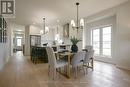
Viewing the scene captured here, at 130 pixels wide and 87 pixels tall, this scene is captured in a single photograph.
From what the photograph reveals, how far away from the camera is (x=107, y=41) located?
662 centimetres

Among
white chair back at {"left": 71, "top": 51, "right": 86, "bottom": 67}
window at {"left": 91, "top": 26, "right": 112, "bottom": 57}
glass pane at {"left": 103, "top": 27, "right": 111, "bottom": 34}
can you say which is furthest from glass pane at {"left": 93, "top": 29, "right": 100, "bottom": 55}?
white chair back at {"left": 71, "top": 51, "right": 86, "bottom": 67}

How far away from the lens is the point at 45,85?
305 cm

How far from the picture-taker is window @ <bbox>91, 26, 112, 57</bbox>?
21.4 feet

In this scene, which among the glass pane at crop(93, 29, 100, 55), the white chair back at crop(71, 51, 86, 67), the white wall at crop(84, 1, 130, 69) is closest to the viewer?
the white chair back at crop(71, 51, 86, 67)

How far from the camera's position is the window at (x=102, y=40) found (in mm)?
6538

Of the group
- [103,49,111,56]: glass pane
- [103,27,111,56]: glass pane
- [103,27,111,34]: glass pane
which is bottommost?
[103,49,111,56]: glass pane

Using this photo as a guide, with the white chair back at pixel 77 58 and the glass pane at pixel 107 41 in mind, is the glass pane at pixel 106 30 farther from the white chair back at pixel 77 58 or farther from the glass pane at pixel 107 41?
the white chair back at pixel 77 58

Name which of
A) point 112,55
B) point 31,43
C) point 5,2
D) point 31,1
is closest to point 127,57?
point 112,55

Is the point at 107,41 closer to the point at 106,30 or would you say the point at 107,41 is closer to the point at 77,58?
the point at 106,30

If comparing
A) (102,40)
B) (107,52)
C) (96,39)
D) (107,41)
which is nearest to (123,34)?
(107,41)

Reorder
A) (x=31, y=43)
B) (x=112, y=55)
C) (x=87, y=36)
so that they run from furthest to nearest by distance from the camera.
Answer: (x=31, y=43) < (x=87, y=36) < (x=112, y=55)

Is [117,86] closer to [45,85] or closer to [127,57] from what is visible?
[45,85]

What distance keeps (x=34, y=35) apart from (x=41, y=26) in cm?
107

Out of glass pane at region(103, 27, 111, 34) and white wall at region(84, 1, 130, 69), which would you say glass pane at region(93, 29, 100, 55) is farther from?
white wall at region(84, 1, 130, 69)
